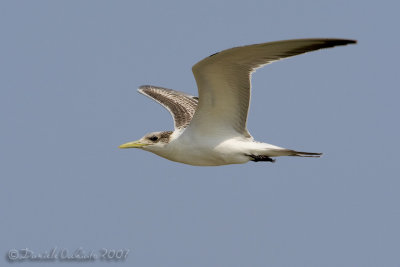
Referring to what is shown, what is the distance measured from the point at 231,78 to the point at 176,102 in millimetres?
4581

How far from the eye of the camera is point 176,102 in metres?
15.7

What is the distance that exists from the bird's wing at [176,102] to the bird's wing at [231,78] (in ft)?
4.49

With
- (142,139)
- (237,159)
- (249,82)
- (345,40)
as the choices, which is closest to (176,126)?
(142,139)

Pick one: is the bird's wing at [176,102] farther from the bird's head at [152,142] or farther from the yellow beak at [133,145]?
the yellow beak at [133,145]

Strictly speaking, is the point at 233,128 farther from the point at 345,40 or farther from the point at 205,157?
the point at 345,40

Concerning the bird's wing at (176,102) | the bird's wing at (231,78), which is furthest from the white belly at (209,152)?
the bird's wing at (176,102)

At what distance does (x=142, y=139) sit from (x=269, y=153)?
8.01ft

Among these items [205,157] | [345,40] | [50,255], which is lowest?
[50,255]

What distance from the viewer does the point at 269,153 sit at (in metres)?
12.2

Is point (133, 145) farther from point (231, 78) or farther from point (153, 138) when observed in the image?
point (231, 78)

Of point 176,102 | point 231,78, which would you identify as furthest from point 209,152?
point 176,102

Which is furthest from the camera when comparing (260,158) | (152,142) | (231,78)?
(152,142)

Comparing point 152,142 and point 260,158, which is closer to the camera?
point 260,158

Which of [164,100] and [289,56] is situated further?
[164,100]
